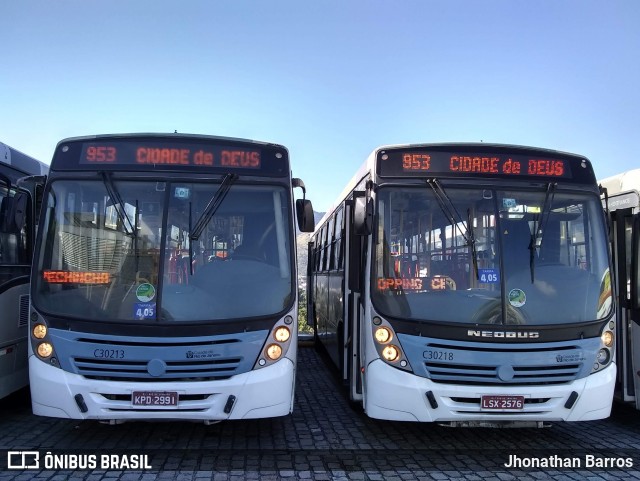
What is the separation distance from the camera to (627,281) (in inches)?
293

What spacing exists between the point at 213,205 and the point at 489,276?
10.0 ft

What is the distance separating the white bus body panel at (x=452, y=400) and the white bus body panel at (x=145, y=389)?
1.12 m

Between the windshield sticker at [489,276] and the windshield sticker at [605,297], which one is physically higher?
the windshield sticker at [489,276]

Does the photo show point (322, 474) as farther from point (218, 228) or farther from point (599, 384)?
point (599, 384)

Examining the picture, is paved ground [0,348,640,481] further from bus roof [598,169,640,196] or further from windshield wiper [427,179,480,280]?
bus roof [598,169,640,196]

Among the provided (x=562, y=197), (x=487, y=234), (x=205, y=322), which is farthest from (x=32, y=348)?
(x=562, y=197)

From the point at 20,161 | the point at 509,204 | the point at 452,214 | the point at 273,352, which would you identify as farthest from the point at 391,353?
the point at 20,161

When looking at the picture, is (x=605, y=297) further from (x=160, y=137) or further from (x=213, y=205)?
(x=160, y=137)

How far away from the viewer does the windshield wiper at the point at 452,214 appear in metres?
6.27

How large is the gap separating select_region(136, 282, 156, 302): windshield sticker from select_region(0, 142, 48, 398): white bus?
176 centimetres

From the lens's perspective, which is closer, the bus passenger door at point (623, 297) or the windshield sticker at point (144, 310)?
the windshield sticker at point (144, 310)

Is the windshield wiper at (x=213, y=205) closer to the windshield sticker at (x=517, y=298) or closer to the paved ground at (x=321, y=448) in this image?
the paved ground at (x=321, y=448)

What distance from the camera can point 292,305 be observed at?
20.3 ft

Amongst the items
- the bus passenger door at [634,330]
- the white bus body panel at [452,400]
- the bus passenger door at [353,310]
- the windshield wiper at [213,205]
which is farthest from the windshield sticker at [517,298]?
the windshield wiper at [213,205]
